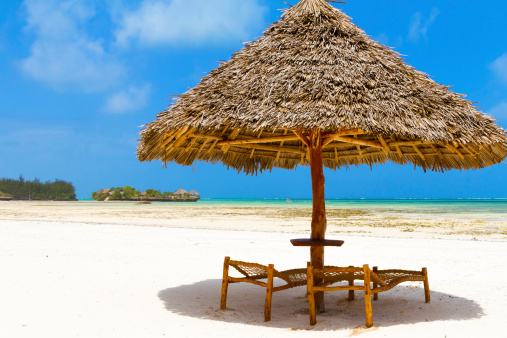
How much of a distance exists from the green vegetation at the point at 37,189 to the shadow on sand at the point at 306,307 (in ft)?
267

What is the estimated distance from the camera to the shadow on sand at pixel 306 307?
173 inches

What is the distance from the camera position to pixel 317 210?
4691mm

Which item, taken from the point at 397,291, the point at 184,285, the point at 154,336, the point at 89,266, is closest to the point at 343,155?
the point at 397,291

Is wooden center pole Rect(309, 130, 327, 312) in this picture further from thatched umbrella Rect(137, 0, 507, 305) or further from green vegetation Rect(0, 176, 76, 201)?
green vegetation Rect(0, 176, 76, 201)

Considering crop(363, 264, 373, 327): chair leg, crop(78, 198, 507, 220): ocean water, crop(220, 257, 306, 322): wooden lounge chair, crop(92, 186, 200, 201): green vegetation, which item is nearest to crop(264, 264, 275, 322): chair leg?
crop(220, 257, 306, 322): wooden lounge chair

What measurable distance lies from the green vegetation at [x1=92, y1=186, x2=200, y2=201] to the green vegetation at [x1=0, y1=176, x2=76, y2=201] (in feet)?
22.7

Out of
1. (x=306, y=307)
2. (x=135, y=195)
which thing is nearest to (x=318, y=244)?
(x=306, y=307)

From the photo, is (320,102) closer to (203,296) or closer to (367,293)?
(367,293)

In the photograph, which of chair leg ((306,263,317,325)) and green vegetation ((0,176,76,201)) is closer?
chair leg ((306,263,317,325))

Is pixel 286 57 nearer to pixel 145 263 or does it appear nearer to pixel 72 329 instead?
pixel 72 329

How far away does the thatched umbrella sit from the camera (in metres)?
3.96

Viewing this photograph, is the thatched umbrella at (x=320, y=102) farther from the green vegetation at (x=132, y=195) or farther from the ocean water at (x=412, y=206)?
the green vegetation at (x=132, y=195)

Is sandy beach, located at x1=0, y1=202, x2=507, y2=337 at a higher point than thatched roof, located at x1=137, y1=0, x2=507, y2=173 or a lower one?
lower

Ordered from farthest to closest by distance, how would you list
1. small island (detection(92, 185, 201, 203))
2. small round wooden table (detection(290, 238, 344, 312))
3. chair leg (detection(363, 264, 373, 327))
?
small island (detection(92, 185, 201, 203)), small round wooden table (detection(290, 238, 344, 312)), chair leg (detection(363, 264, 373, 327))
